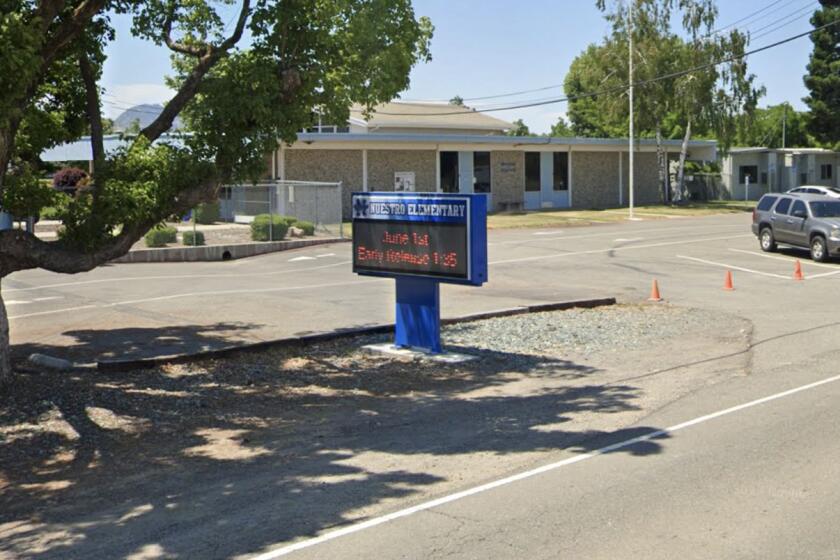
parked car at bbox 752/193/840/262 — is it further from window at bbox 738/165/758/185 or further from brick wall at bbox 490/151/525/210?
window at bbox 738/165/758/185

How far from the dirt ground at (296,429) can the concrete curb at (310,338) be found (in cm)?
17

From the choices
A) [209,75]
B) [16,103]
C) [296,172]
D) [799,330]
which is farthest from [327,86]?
[296,172]

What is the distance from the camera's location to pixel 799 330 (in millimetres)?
15758

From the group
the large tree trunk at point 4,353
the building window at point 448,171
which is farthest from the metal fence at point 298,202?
the large tree trunk at point 4,353

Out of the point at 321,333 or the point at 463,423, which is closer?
the point at 463,423

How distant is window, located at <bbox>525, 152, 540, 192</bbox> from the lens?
167 feet

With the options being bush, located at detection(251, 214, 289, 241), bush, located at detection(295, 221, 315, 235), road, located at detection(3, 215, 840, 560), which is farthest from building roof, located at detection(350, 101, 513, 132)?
road, located at detection(3, 215, 840, 560)

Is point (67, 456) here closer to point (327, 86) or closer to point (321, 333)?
point (327, 86)

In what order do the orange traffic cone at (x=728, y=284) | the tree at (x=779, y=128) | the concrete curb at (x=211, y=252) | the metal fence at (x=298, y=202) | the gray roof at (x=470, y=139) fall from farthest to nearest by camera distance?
the tree at (x=779, y=128), the gray roof at (x=470, y=139), the metal fence at (x=298, y=202), the concrete curb at (x=211, y=252), the orange traffic cone at (x=728, y=284)

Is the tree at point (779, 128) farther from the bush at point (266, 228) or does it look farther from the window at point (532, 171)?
the bush at point (266, 228)

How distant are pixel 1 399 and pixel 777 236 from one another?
23.6 metres

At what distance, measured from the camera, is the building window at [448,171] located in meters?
47.1

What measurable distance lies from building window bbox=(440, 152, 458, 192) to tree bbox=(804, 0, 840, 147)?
33.0 meters

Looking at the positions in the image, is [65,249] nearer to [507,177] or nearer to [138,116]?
[507,177]
